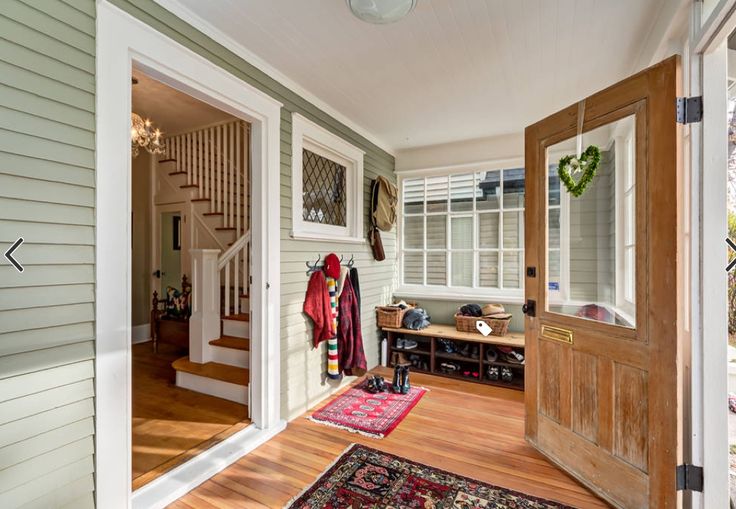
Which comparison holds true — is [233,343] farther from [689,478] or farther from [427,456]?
[689,478]

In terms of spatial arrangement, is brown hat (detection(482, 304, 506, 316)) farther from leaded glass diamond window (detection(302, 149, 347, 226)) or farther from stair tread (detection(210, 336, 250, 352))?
stair tread (detection(210, 336, 250, 352))

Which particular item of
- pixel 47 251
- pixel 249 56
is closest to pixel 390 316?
pixel 249 56

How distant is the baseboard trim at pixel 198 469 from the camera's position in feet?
5.85

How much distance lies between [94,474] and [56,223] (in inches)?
43.7

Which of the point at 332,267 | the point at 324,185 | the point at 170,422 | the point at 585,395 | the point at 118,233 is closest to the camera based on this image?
the point at 118,233

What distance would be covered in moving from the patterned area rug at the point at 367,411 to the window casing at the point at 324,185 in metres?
1.48

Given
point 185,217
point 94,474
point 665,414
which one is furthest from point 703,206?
point 185,217

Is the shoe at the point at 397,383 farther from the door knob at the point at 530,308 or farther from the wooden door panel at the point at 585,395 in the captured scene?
the wooden door panel at the point at 585,395

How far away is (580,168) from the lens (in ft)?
6.98

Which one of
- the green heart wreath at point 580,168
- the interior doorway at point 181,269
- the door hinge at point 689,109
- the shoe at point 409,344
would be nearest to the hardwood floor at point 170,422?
the interior doorway at point 181,269

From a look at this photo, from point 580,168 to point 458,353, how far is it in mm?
2349

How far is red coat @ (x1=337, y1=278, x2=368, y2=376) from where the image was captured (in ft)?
10.5

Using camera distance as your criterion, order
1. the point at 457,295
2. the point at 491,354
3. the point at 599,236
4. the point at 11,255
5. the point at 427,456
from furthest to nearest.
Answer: the point at 457,295, the point at 491,354, the point at 427,456, the point at 599,236, the point at 11,255

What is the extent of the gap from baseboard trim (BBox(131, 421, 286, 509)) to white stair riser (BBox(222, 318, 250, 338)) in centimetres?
117
